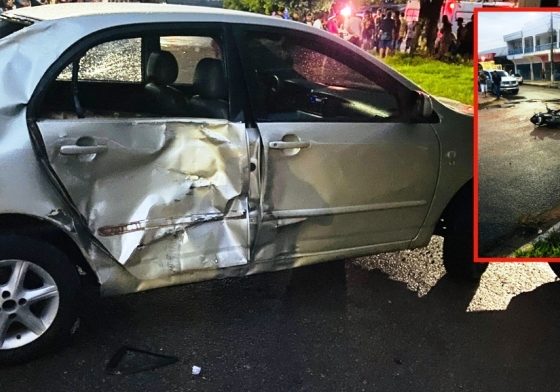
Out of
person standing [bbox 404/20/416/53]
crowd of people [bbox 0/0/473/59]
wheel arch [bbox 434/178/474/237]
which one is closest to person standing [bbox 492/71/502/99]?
wheel arch [bbox 434/178/474/237]

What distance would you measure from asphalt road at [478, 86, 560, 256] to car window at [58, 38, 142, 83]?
1.81 m

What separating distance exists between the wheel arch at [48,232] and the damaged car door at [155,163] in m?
0.16

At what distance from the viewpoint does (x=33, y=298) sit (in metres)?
2.94

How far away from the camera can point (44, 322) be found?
3.01 meters

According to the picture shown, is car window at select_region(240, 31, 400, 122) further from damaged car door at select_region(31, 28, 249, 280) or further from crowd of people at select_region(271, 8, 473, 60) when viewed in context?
crowd of people at select_region(271, 8, 473, 60)

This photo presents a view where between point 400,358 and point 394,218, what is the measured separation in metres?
0.85

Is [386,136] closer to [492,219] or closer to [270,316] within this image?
[492,219]

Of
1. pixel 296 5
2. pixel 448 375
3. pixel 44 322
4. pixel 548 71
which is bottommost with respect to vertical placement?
pixel 448 375

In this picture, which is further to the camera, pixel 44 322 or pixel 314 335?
pixel 314 335

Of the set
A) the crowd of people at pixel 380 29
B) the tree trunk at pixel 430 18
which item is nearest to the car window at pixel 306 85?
the crowd of people at pixel 380 29

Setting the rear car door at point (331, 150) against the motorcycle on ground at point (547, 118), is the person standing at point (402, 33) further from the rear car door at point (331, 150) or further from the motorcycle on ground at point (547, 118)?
the motorcycle on ground at point (547, 118)

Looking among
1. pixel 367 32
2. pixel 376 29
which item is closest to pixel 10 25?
pixel 376 29

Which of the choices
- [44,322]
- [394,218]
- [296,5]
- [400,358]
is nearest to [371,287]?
[394,218]

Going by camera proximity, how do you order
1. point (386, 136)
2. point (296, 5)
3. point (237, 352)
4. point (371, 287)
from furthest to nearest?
point (296, 5) → point (371, 287) → point (386, 136) → point (237, 352)
